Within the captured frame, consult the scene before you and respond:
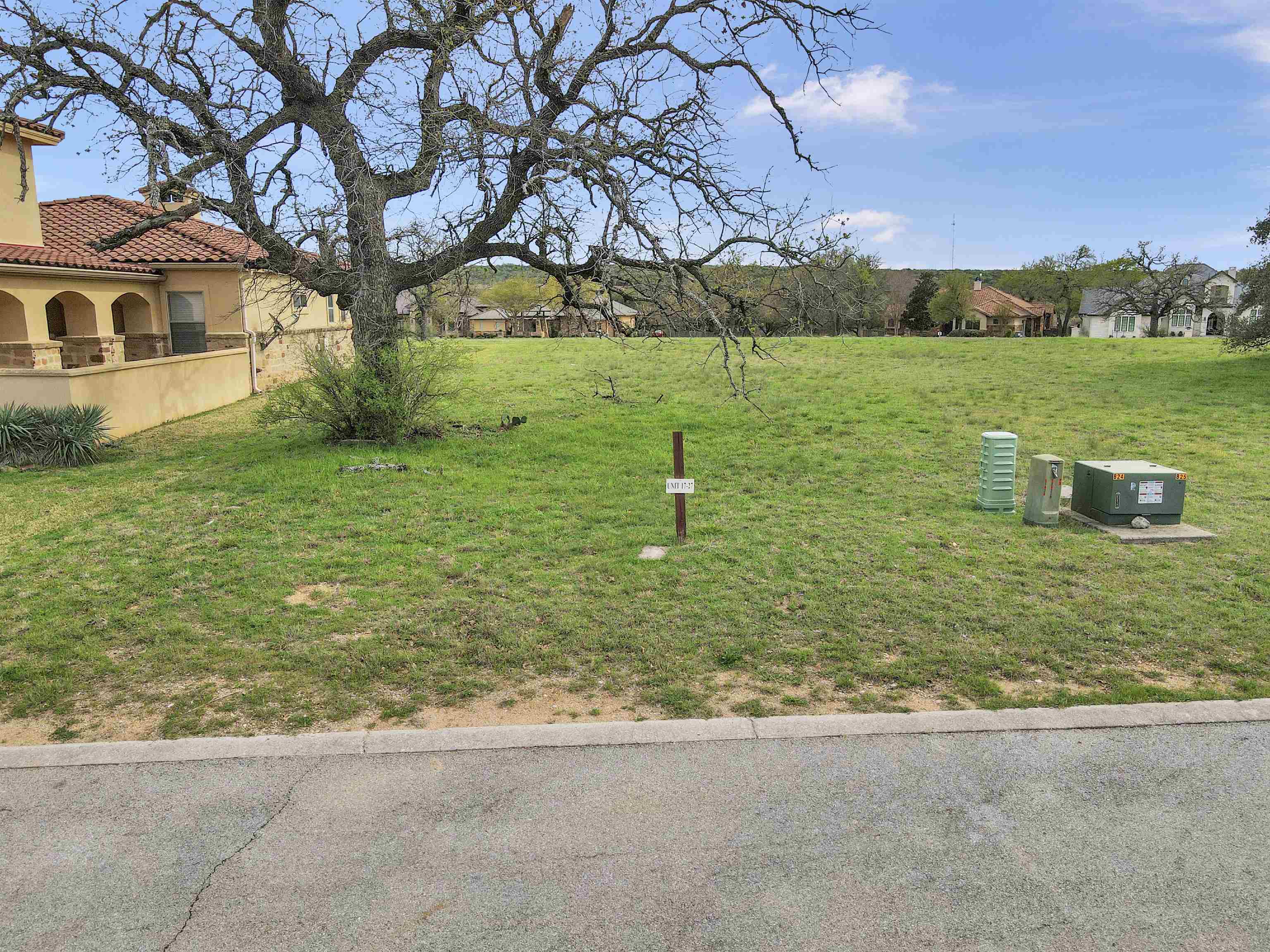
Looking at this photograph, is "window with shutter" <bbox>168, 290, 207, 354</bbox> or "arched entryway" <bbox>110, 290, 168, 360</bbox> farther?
"window with shutter" <bbox>168, 290, 207, 354</bbox>

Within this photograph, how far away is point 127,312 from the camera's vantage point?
24.5 metres

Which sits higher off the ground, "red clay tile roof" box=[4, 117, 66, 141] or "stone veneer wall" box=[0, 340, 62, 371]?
"red clay tile roof" box=[4, 117, 66, 141]

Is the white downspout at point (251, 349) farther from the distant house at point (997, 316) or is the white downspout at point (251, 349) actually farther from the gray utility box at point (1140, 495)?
the distant house at point (997, 316)

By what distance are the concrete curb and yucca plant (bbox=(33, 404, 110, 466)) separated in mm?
10737

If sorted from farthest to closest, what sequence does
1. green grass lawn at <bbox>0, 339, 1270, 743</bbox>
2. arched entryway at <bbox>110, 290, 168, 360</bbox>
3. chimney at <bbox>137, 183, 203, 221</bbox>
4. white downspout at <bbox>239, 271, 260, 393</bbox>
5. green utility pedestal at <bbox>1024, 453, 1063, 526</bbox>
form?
arched entryway at <bbox>110, 290, 168, 360</bbox>
white downspout at <bbox>239, 271, 260, 393</bbox>
chimney at <bbox>137, 183, 203, 221</bbox>
green utility pedestal at <bbox>1024, 453, 1063, 526</bbox>
green grass lawn at <bbox>0, 339, 1270, 743</bbox>

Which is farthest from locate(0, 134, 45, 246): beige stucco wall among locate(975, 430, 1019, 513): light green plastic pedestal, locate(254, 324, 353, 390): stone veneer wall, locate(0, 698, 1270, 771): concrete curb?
locate(975, 430, 1019, 513): light green plastic pedestal

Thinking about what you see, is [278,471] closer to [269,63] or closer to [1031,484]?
[269,63]

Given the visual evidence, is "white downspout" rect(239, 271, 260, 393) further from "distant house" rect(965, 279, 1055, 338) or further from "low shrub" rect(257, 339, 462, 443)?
"distant house" rect(965, 279, 1055, 338)

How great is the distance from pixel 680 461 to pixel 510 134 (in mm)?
5467

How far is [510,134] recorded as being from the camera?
11555 millimetres

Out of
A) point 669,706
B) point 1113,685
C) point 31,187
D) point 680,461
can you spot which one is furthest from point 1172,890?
point 31,187

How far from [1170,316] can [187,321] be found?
70357 millimetres

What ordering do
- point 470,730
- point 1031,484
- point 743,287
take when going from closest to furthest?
point 470,730 < point 1031,484 < point 743,287

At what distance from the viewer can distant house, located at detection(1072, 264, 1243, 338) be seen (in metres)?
64.8
